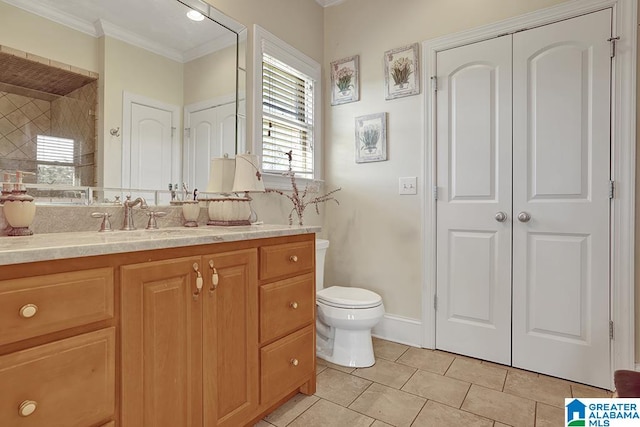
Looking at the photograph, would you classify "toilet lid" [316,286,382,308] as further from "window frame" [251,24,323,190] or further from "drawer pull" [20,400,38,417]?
"drawer pull" [20,400,38,417]

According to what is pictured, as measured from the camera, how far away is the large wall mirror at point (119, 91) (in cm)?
130

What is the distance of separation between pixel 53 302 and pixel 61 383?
0.21 meters

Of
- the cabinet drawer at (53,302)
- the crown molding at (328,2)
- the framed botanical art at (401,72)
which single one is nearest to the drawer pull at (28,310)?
the cabinet drawer at (53,302)

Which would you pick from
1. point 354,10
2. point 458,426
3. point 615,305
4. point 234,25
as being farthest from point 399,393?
point 354,10

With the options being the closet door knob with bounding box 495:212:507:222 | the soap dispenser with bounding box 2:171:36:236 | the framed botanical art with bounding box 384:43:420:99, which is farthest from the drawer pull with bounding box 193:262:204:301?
the framed botanical art with bounding box 384:43:420:99

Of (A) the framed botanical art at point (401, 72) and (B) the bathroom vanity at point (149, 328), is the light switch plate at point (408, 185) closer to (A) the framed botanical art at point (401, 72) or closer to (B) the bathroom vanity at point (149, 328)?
(A) the framed botanical art at point (401, 72)

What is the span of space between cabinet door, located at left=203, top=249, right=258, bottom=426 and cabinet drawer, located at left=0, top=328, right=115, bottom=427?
330 millimetres

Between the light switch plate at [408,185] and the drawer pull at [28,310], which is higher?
the light switch plate at [408,185]

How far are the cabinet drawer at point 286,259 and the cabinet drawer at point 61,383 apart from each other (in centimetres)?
63

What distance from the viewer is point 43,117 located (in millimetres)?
1338

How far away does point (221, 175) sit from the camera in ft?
6.47

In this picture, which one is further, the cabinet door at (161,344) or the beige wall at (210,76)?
the beige wall at (210,76)

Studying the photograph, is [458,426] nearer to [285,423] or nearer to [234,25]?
[285,423]

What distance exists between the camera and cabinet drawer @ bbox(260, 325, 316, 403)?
1.49 meters
